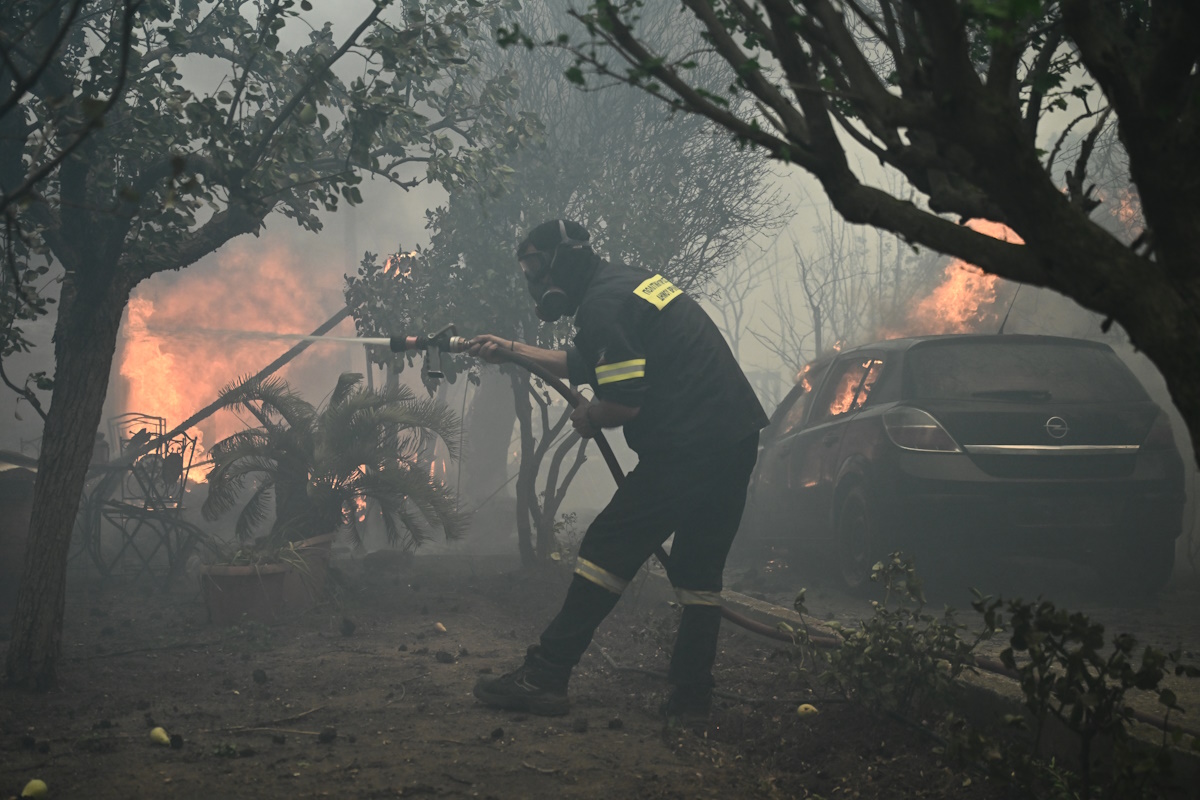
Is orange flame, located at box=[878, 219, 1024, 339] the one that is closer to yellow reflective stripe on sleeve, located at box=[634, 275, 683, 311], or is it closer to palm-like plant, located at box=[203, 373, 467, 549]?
palm-like plant, located at box=[203, 373, 467, 549]

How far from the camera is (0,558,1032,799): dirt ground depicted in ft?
10.4

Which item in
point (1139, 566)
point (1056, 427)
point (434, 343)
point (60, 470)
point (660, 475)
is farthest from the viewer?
point (1139, 566)

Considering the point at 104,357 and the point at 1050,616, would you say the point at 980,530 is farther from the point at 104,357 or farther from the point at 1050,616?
the point at 104,357

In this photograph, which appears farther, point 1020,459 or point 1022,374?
point 1022,374

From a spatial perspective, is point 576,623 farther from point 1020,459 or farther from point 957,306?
point 957,306

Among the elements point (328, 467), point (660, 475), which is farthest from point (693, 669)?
point (328, 467)

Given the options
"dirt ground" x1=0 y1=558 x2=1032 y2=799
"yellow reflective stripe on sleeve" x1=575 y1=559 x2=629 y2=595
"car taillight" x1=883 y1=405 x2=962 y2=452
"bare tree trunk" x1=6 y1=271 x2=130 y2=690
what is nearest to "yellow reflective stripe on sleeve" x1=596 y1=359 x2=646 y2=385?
"yellow reflective stripe on sleeve" x1=575 y1=559 x2=629 y2=595

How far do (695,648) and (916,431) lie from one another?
2625mm

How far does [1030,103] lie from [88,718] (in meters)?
4.34

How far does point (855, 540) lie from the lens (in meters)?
6.80

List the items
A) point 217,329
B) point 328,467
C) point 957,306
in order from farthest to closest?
point 217,329, point 957,306, point 328,467

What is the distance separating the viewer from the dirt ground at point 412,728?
3178 mm

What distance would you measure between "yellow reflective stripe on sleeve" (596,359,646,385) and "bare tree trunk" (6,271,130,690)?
8.26 feet

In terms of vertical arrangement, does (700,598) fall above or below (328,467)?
below
